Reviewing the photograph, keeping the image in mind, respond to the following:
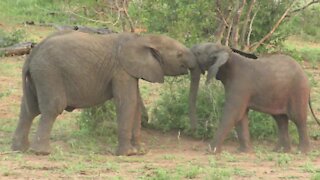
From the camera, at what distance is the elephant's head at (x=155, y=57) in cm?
798

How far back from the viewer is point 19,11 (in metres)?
20.0

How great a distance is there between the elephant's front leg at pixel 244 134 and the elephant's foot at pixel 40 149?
6.83ft

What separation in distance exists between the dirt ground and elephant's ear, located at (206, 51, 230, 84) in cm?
83

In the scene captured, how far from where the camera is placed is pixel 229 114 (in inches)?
321

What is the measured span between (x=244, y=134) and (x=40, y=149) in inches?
87.5

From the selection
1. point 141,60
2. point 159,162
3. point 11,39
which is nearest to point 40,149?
point 159,162

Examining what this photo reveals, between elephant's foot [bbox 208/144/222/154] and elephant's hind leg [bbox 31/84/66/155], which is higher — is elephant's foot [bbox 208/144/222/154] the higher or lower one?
the lower one

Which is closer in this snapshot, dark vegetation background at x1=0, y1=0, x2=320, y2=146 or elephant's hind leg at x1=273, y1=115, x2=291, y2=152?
elephant's hind leg at x1=273, y1=115, x2=291, y2=152

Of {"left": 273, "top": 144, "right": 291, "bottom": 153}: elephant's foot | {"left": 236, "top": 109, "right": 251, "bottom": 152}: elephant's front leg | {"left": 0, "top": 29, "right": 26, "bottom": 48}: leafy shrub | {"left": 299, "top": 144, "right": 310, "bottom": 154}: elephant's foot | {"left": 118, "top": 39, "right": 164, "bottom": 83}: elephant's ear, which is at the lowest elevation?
{"left": 0, "top": 29, "right": 26, "bottom": 48}: leafy shrub

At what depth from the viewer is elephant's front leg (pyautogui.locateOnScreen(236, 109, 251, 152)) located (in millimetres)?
8336

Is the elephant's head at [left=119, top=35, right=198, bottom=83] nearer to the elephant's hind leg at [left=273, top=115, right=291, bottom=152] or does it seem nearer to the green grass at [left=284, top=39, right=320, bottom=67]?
the elephant's hind leg at [left=273, top=115, right=291, bottom=152]

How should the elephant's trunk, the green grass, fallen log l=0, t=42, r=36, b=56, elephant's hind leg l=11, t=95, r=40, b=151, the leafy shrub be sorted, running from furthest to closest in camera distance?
the green grass < the leafy shrub < fallen log l=0, t=42, r=36, b=56 < the elephant's trunk < elephant's hind leg l=11, t=95, r=40, b=151

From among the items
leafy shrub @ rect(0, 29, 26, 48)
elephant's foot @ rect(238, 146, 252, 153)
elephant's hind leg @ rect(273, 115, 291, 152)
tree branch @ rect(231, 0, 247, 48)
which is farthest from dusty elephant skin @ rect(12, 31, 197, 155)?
leafy shrub @ rect(0, 29, 26, 48)

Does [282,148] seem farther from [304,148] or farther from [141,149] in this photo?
[141,149]
